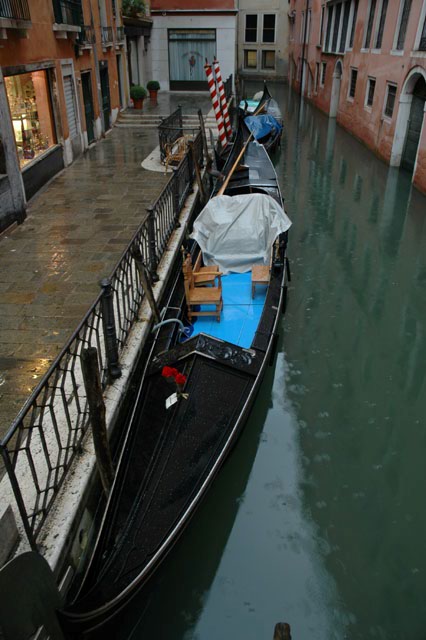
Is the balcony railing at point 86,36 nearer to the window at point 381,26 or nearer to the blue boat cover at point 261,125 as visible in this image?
the blue boat cover at point 261,125

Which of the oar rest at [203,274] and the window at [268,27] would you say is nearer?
the oar rest at [203,274]

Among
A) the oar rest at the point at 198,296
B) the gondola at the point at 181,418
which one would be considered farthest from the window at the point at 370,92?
the oar rest at the point at 198,296

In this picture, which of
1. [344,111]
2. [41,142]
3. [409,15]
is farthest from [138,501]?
[344,111]

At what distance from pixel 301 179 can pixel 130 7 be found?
22.9ft

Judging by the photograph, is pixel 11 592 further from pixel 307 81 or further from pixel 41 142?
pixel 307 81

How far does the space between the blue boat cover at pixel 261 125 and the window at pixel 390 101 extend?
253 cm

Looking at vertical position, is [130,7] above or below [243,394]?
above

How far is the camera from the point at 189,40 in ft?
52.1

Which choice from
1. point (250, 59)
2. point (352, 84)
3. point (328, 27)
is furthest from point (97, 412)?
point (250, 59)

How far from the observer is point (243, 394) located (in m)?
3.29

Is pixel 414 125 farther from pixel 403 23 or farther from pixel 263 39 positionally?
pixel 263 39

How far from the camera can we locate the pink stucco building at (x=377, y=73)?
31.0 feet

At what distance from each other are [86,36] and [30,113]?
3157mm

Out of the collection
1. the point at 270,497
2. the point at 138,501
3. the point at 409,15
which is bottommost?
the point at 270,497
